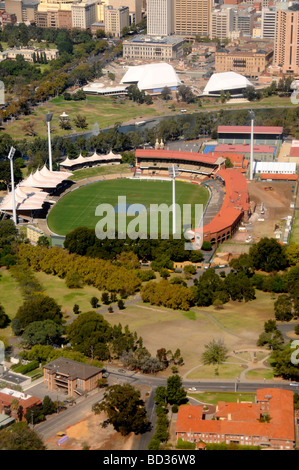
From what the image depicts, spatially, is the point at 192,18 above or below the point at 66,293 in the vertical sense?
above

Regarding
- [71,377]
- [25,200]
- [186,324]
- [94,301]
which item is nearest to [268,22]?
[25,200]

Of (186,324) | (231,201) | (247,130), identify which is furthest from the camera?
(247,130)

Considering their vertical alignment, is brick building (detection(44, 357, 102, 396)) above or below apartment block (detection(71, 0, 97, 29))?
below

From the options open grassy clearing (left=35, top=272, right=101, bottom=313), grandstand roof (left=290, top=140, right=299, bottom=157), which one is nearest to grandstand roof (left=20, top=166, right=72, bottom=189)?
open grassy clearing (left=35, top=272, right=101, bottom=313)

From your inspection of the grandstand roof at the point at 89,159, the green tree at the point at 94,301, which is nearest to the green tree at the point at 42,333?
the green tree at the point at 94,301

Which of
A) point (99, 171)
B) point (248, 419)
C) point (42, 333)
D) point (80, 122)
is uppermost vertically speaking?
point (80, 122)

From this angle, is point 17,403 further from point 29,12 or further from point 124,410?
→ point 29,12

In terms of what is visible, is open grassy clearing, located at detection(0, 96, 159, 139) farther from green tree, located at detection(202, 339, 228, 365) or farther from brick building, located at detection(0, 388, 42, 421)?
brick building, located at detection(0, 388, 42, 421)
